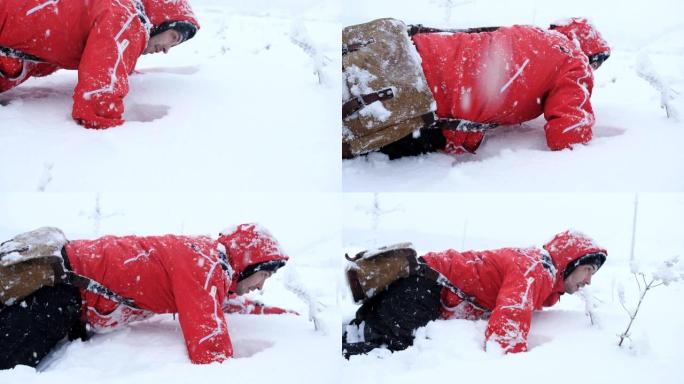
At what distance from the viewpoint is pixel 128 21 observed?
5.60 ft

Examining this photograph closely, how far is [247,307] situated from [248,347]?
0.26m

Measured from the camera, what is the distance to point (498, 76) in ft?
5.92

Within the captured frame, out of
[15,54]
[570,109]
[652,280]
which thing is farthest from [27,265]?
[652,280]

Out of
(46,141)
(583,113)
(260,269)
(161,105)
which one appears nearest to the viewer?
(46,141)

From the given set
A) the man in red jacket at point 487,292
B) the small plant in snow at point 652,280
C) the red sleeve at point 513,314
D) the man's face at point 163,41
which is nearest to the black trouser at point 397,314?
the man in red jacket at point 487,292

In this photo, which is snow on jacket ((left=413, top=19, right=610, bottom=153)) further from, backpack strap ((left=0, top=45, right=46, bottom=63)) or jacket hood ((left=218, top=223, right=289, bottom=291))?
backpack strap ((left=0, top=45, right=46, bottom=63))

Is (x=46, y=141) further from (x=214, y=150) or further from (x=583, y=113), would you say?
(x=583, y=113)

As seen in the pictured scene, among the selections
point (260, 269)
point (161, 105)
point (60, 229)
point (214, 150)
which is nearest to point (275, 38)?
point (161, 105)

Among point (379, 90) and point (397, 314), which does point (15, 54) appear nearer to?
point (379, 90)

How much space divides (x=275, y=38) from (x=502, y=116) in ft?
2.72

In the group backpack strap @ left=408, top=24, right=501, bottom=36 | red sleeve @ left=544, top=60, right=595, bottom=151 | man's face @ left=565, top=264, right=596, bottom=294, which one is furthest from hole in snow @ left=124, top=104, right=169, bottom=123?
man's face @ left=565, top=264, right=596, bottom=294

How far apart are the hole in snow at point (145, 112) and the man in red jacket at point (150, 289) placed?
381mm

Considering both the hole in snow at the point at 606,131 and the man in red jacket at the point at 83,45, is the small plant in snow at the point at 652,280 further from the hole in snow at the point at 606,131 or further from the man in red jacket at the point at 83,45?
the man in red jacket at the point at 83,45

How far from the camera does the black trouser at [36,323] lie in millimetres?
1602
